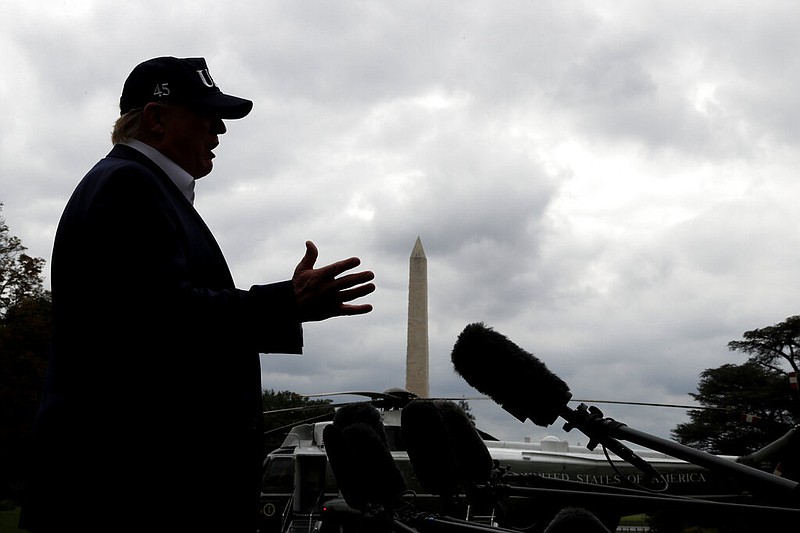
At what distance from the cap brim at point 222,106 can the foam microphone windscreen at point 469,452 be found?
242cm

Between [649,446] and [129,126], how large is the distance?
1.77 metres

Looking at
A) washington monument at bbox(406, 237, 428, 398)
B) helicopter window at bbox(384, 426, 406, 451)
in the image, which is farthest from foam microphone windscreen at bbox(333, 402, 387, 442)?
washington monument at bbox(406, 237, 428, 398)

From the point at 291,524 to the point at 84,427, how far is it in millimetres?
13815

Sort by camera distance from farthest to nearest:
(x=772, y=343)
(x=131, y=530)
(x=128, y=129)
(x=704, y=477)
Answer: (x=772, y=343) < (x=704, y=477) < (x=128, y=129) < (x=131, y=530)

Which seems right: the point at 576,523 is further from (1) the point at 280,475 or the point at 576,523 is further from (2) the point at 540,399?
(1) the point at 280,475

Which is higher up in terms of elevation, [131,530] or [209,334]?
[209,334]

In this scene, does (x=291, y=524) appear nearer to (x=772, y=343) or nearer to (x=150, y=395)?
(x=150, y=395)

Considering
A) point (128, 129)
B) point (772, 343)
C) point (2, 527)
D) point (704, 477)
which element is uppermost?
point (772, 343)

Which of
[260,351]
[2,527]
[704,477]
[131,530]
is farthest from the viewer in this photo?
[2,527]

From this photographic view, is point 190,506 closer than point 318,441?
Yes

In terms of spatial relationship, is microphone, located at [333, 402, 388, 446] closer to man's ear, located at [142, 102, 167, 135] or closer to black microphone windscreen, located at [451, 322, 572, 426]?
black microphone windscreen, located at [451, 322, 572, 426]

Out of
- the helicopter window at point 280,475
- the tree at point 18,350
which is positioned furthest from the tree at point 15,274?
the helicopter window at point 280,475

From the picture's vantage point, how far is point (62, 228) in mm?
2191

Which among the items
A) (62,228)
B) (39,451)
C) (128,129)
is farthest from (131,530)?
(128,129)
